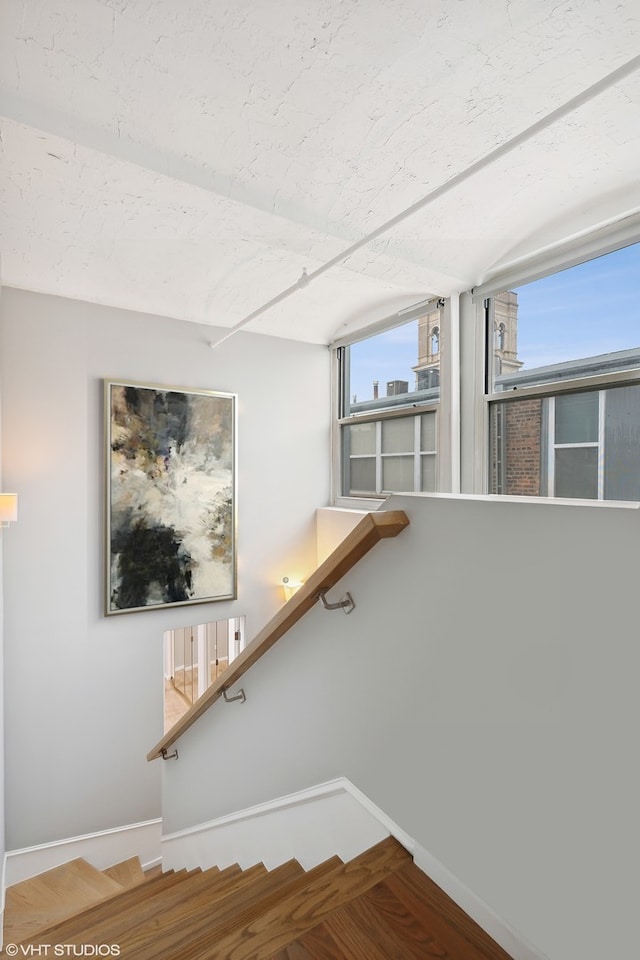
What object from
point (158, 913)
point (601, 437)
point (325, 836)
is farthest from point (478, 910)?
point (601, 437)

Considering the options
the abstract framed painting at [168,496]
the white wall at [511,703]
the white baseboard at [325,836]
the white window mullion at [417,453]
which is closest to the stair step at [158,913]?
the white baseboard at [325,836]

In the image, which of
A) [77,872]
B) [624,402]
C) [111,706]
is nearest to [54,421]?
[111,706]

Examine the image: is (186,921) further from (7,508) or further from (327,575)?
(7,508)

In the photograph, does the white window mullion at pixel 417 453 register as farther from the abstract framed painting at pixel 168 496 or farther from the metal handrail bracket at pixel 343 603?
the metal handrail bracket at pixel 343 603

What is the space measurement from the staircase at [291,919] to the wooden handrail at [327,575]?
62 centimetres

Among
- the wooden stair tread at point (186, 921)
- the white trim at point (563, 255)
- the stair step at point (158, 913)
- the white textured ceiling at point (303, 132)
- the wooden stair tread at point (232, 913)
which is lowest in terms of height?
the stair step at point (158, 913)

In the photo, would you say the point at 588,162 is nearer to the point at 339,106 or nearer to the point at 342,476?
the point at 339,106

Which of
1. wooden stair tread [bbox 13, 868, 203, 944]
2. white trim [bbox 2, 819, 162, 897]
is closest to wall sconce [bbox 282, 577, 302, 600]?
white trim [bbox 2, 819, 162, 897]

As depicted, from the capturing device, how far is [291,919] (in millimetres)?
1215

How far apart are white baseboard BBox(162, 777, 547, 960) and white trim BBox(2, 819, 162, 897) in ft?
7.17

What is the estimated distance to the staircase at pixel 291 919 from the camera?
105 centimetres

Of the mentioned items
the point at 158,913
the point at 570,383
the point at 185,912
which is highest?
the point at 570,383

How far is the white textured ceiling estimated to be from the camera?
1583 mm

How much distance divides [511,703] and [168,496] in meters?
3.52
